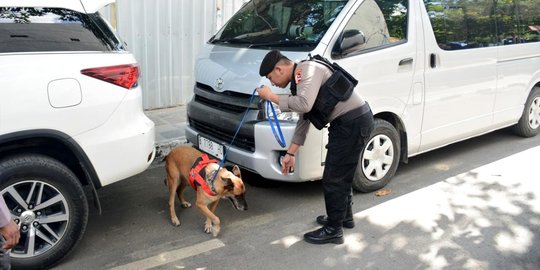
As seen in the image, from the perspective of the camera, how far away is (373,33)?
4.15 m

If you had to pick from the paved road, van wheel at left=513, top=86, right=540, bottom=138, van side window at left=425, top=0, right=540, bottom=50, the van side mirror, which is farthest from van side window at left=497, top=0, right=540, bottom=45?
the van side mirror

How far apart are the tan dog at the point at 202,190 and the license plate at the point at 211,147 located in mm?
301

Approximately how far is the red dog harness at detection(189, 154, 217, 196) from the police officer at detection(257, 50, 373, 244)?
1.88ft

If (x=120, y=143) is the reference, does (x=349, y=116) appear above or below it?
above

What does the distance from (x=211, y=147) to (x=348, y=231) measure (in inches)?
55.0

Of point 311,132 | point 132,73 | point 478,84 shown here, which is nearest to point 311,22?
point 311,132

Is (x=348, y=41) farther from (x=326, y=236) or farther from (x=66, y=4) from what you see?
(x=66, y=4)

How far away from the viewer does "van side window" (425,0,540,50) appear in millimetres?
4668

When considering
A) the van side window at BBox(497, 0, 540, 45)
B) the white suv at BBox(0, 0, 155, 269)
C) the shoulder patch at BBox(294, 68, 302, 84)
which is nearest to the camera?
the white suv at BBox(0, 0, 155, 269)

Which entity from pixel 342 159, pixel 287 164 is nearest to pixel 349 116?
pixel 342 159

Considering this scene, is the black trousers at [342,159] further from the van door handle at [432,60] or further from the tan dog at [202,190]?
the van door handle at [432,60]

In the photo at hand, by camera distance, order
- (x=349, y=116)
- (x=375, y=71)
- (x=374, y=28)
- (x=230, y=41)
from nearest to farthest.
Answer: (x=349, y=116), (x=375, y=71), (x=374, y=28), (x=230, y=41)

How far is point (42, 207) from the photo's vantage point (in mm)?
3010

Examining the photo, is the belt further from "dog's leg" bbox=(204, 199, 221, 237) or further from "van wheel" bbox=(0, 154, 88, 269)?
"van wheel" bbox=(0, 154, 88, 269)
